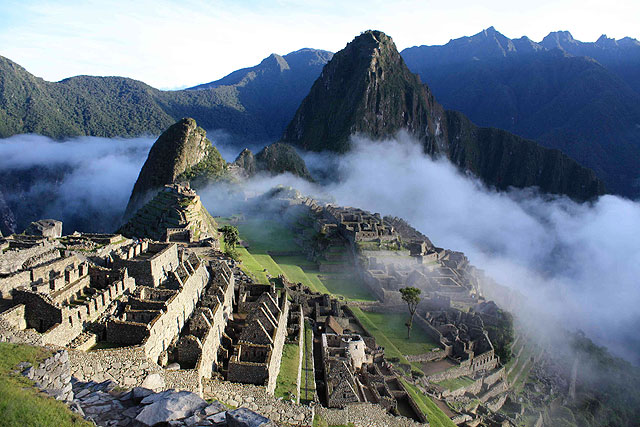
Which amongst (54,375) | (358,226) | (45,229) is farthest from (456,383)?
(45,229)

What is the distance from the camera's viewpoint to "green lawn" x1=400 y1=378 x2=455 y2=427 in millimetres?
25766

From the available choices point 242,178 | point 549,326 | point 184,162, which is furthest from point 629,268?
point 184,162

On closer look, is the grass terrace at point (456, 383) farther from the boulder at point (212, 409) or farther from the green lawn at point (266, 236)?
the green lawn at point (266, 236)

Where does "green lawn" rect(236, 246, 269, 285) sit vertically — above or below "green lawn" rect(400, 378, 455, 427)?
above

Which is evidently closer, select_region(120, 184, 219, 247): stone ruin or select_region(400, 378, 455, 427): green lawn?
select_region(400, 378, 455, 427): green lawn

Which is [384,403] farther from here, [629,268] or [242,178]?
[629,268]

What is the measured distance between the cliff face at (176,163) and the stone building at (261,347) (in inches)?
3017

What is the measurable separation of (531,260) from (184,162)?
139 meters

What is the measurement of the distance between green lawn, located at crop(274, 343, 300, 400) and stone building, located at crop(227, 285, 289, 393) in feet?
1.13

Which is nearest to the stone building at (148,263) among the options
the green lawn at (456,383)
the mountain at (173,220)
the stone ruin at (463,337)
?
the mountain at (173,220)

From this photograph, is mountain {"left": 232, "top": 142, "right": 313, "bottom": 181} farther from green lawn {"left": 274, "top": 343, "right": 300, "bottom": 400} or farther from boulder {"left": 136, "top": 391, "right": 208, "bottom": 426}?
boulder {"left": 136, "top": 391, "right": 208, "bottom": 426}

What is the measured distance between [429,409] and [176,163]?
8574cm

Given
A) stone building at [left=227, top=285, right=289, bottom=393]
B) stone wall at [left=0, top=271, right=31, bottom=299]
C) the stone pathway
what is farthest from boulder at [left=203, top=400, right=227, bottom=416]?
stone wall at [left=0, top=271, right=31, bottom=299]

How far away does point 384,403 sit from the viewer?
24.1 metres
